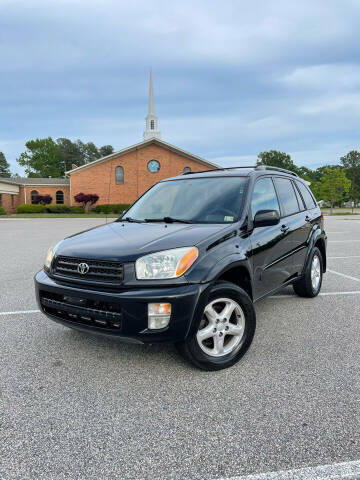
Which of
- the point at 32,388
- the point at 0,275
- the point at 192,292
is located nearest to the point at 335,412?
the point at 192,292

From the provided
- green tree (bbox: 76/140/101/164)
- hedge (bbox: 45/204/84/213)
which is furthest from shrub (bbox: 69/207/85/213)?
green tree (bbox: 76/140/101/164)

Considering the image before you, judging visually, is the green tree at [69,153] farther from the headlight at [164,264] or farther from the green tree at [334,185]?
the headlight at [164,264]

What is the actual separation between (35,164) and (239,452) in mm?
89901

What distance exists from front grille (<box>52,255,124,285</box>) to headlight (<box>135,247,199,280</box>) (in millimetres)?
171

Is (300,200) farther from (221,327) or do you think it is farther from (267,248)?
(221,327)

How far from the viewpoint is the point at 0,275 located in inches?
285

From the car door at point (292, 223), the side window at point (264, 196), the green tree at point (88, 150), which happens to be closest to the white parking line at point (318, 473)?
the side window at point (264, 196)

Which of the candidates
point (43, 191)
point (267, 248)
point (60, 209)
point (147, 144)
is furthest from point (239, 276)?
point (43, 191)

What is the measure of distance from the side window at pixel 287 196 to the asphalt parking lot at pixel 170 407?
151 cm

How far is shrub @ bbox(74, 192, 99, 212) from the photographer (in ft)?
127

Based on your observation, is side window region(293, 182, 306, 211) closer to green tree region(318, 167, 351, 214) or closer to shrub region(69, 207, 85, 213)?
shrub region(69, 207, 85, 213)

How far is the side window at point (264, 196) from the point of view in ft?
12.9

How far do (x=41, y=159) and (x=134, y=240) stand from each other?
289ft

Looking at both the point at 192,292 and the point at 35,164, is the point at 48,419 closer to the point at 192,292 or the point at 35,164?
the point at 192,292
